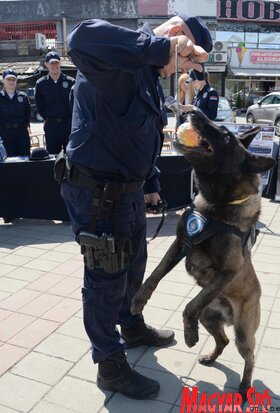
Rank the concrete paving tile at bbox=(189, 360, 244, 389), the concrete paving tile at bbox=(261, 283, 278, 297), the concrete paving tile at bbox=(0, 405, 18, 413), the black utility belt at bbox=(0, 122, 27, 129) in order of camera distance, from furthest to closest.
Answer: the black utility belt at bbox=(0, 122, 27, 129) < the concrete paving tile at bbox=(261, 283, 278, 297) < the concrete paving tile at bbox=(189, 360, 244, 389) < the concrete paving tile at bbox=(0, 405, 18, 413)

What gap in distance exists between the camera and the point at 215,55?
2861 cm

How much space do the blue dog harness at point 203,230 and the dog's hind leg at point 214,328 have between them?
440mm

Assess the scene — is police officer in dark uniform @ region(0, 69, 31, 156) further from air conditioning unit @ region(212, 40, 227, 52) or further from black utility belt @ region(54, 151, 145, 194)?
air conditioning unit @ region(212, 40, 227, 52)

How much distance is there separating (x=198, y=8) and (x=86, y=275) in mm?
31121

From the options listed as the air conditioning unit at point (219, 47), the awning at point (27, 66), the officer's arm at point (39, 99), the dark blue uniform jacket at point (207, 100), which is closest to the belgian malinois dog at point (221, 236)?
the dark blue uniform jacket at point (207, 100)

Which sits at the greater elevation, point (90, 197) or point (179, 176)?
point (90, 197)

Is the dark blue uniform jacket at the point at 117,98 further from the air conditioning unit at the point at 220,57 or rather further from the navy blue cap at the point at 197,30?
the air conditioning unit at the point at 220,57

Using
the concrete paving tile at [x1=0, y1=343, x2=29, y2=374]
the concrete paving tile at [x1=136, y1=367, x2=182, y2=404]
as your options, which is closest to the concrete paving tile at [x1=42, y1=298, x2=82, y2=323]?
the concrete paving tile at [x1=0, y1=343, x2=29, y2=374]

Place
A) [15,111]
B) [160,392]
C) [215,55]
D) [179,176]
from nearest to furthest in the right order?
[160,392] → [179,176] → [15,111] → [215,55]

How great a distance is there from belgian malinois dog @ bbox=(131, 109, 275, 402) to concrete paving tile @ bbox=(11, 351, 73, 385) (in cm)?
71

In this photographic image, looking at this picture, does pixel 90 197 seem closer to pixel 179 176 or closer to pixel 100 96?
pixel 100 96

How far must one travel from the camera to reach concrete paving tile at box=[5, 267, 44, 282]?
161 inches

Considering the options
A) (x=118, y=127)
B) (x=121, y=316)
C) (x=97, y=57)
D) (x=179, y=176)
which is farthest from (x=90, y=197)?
(x=179, y=176)

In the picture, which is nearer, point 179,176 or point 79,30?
point 79,30
